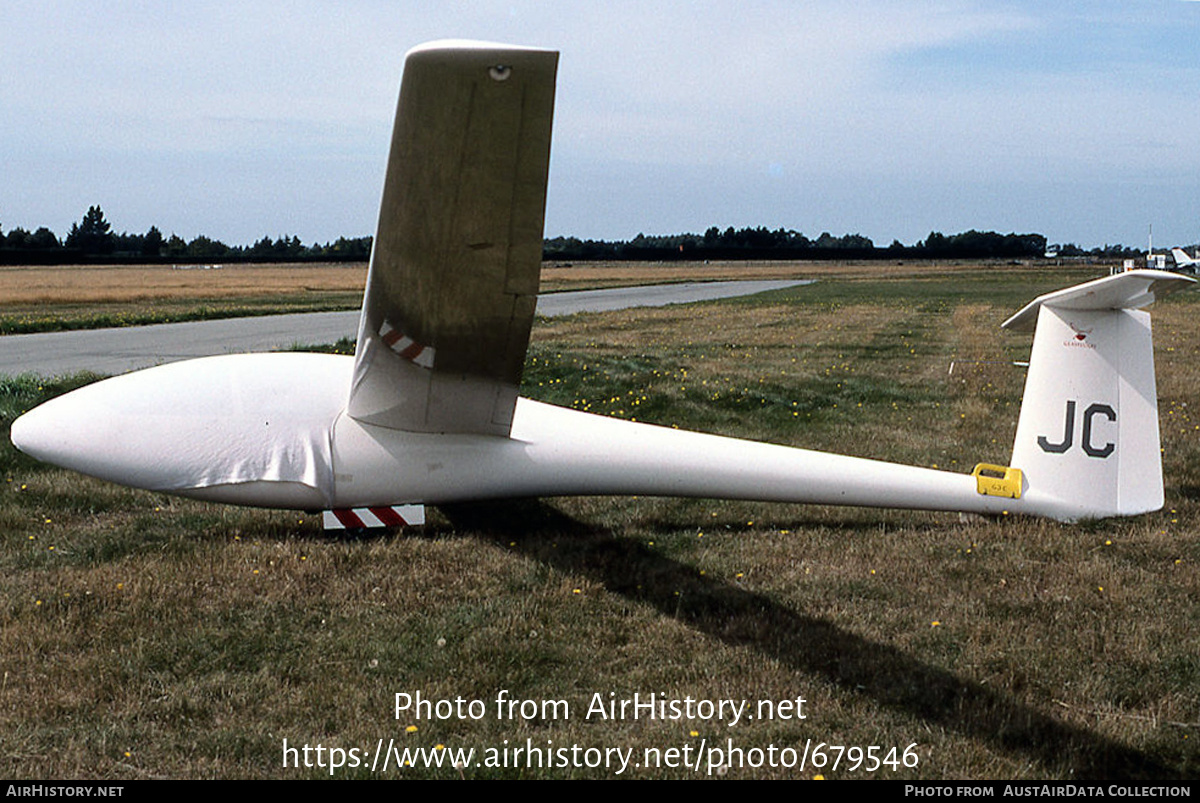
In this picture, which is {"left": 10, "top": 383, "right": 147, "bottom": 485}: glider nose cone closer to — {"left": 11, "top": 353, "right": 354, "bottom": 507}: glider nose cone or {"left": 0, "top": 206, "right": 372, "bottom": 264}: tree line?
{"left": 11, "top": 353, "right": 354, "bottom": 507}: glider nose cone

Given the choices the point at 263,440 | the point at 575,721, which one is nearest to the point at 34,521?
the point at 263,440

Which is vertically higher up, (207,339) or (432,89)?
(432,89)

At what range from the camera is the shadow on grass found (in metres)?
4.05

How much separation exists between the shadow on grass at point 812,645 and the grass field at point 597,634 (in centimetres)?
2

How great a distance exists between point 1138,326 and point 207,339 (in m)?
18.4

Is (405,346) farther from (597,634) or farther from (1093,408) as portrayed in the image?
(1093,408)

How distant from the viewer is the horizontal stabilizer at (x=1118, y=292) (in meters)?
5.68

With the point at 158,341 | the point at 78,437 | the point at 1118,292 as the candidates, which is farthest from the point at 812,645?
the point at 158,341

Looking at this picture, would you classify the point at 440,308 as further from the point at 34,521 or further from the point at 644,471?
the point at 34,521

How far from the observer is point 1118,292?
621 cm

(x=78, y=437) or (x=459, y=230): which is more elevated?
(x=459, y=230)

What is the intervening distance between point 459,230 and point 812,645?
9.45 ft

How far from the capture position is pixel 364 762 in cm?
397

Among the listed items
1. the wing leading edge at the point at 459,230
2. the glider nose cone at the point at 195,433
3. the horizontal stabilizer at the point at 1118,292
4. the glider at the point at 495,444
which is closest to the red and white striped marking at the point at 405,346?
the wing leading edge at the point at 459,230
